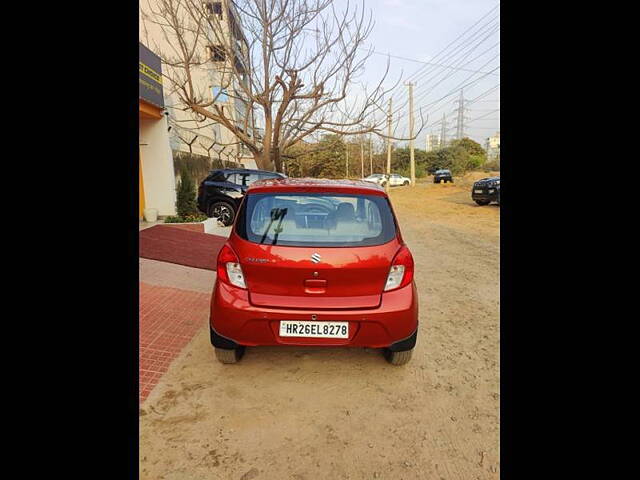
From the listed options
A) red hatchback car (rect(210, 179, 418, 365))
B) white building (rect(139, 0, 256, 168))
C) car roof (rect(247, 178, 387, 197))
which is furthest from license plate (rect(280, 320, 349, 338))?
white building (rect(139, 0, 256, 168))

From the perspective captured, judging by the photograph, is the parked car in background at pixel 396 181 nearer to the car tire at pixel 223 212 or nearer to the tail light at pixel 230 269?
the car tire at pixel 223 212

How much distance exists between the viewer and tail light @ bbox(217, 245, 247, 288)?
2.46 meters

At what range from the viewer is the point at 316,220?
263 cm

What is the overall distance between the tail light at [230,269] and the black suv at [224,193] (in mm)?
7776

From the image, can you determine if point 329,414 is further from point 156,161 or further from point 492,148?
point 492,148

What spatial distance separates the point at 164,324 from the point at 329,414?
2.14 m

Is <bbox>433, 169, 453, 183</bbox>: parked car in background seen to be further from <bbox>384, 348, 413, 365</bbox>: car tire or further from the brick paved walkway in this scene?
<bbox>384, 348, 413, 365</bbox>: car tire

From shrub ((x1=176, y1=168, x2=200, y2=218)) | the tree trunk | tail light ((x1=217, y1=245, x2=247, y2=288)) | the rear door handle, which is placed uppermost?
the tree trunk

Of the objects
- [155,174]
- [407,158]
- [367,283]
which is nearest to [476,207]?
[155,174]

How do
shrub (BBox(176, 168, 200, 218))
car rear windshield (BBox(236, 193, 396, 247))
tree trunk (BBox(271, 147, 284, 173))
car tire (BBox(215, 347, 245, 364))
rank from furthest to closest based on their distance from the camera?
tree trunk (BBox(271, 147, 284, 173)) → shrub (BBox(176, 168, 200, 218)) → car tire (BBox(215, 347, 245, 364)) → car rear windshield (BBox(236, 193, 396, 247))

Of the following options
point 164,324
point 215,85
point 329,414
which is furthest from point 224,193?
point 215,85
